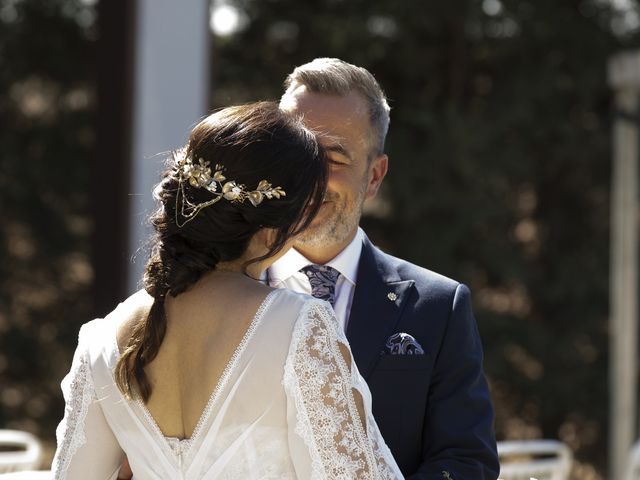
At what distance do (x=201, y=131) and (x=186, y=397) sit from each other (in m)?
0.47

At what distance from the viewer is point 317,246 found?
8.33ft

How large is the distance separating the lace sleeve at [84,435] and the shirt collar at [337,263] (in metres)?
0.64

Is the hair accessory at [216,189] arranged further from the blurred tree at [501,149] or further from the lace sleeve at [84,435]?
the blurred tree at [501,149]

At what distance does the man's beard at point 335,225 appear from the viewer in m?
2.52

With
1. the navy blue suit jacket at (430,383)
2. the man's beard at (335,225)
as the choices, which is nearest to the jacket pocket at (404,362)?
the navy blue suit jacket at (430,383)

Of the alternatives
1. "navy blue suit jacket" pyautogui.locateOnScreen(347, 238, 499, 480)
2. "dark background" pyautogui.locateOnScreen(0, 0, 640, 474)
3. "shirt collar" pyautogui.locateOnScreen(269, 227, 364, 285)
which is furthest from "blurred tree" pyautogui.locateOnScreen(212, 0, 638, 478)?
"navy blue suit jacket" pyautogui.locateOnScreen(347, 238, 499, 480)

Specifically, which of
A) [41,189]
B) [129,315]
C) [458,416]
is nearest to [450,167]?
[41,189]

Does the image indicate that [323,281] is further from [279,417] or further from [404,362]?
[279,417]

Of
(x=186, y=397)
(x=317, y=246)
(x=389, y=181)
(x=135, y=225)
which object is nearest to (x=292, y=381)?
(x=186, y=397)

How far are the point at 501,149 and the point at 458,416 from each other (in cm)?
468

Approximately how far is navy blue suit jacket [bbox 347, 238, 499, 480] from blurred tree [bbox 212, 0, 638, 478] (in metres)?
4.26

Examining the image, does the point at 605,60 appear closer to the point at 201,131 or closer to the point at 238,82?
the point at 238,82

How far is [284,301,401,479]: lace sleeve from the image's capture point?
183 cm

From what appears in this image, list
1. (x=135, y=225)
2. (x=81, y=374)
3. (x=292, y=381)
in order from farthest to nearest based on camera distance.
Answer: (x=135, y=225)
(x=81, y=374)
(x=292, y=381)
